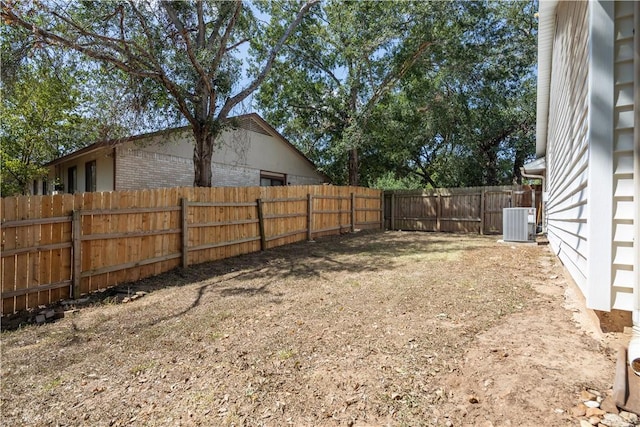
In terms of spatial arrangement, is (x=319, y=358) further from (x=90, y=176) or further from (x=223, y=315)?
(x=90, y=176)

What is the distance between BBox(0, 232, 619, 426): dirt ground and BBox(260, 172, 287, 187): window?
31.2ft

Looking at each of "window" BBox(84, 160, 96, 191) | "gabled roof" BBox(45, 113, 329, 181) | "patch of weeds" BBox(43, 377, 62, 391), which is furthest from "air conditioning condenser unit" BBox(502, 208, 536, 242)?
"window" BBox(84, 160, 96, 191)

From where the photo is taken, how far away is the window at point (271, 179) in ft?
47.2

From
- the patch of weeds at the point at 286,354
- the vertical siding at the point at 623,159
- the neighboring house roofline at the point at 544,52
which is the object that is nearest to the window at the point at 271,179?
the neighboring house roofline at the point at 544,52

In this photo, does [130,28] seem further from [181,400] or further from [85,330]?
[181,400]

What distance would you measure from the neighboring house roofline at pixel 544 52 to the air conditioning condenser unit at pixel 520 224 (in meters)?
2.64

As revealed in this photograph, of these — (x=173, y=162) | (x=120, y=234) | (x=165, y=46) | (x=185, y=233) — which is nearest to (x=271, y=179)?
(x=173, y=162)

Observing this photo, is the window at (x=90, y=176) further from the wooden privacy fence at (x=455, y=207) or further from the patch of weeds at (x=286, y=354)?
the wooden privacy fence at (x=455, y=207)

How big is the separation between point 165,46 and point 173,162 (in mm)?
3852

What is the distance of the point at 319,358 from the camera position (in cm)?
289

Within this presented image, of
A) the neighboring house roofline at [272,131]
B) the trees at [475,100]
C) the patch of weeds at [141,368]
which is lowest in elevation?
the patch of weeds at [141,368]

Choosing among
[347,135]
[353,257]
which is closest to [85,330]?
[353,257]

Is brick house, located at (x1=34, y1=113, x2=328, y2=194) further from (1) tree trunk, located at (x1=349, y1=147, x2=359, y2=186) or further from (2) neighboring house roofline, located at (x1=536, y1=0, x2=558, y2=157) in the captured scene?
(2) neighboring house roofline, located at (x1=536, y1=0, x2=558, y2=157)

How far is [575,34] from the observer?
3617 mm
